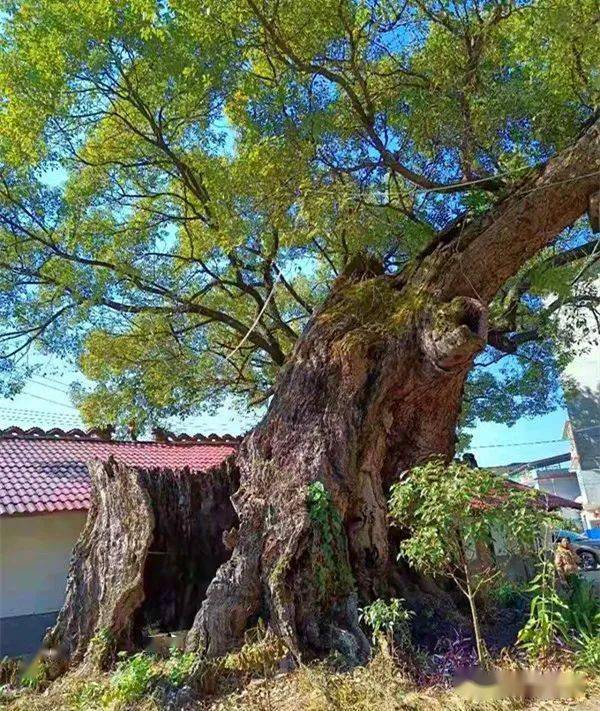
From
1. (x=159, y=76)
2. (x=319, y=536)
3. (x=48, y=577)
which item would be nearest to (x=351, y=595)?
(x=319, y=536)

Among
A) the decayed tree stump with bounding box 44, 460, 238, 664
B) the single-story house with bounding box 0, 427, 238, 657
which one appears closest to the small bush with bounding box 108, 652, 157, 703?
the decayed tree stump with bounding box 44, 460, 238, 664

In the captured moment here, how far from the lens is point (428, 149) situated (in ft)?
27.8

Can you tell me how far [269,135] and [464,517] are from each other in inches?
218

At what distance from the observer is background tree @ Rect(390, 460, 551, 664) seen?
4.95m

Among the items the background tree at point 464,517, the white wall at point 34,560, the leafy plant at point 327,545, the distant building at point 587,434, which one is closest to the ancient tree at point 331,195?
the leafy plant at point 327,545

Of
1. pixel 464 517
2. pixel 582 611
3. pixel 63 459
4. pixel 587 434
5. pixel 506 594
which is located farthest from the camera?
pixel 587 434

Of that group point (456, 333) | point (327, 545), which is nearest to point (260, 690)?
point (327, 545)

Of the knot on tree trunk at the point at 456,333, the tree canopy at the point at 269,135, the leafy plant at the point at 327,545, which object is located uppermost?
the tree canopy at the point at 269,135

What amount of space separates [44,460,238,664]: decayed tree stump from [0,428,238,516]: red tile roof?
1.22 m

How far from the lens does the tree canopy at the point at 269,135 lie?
7.10 metres

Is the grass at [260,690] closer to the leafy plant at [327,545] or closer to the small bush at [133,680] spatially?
the small bush at [133,680]

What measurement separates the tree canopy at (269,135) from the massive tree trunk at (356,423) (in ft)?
2.53

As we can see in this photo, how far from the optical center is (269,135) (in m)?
7.64

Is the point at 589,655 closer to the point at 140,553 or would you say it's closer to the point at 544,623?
the point at 544,623
